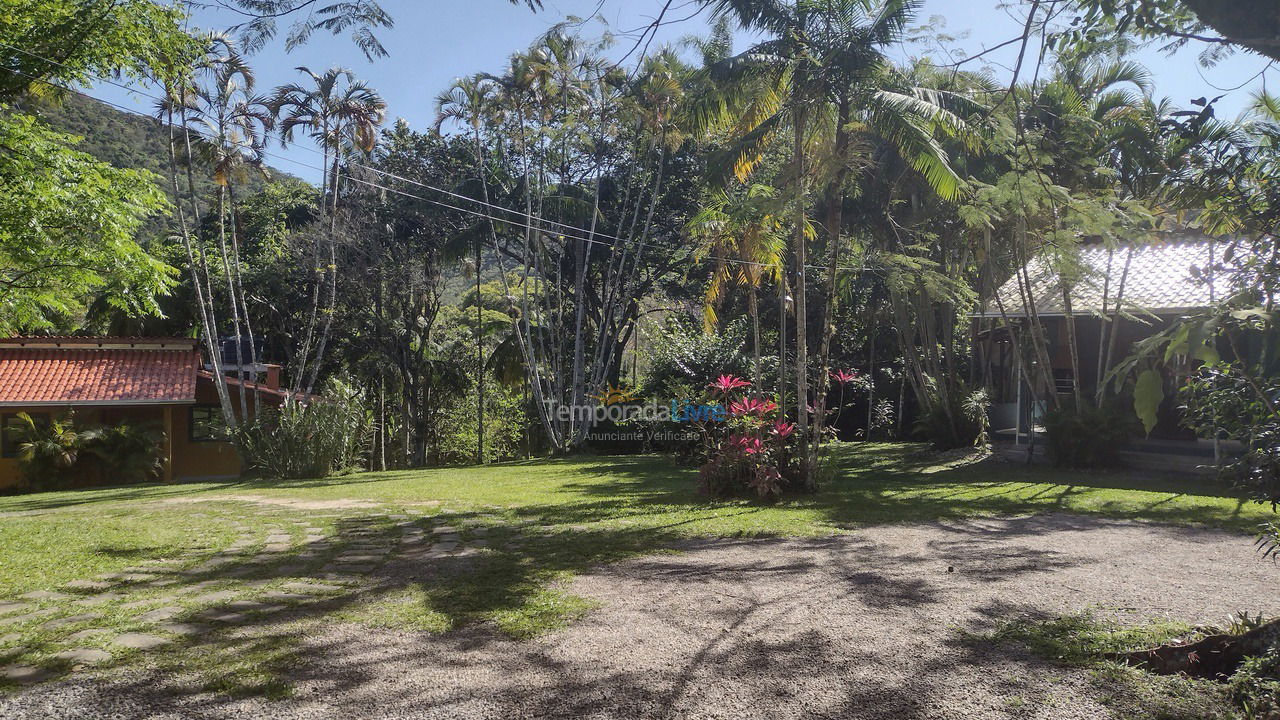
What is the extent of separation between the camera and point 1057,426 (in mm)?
14234

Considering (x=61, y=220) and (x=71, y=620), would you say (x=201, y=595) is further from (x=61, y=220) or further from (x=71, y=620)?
(x=61, y=220)

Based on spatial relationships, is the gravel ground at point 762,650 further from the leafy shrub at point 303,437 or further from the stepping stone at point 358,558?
the leafy shrub at point 303,437

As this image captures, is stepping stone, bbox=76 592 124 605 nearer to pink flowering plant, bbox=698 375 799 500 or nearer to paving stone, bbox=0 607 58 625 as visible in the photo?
paving stone, bbox=0 607 58 625

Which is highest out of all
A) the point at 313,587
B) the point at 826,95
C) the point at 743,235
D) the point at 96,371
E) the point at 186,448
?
the point at 826,95

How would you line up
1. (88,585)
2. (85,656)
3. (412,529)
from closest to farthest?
(85,656)
(88,585)
(412,529)

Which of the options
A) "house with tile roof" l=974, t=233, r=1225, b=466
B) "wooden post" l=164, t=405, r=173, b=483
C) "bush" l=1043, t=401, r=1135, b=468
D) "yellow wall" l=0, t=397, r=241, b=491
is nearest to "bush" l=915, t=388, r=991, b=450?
"house with tile roof" l=974, t=233, r=1225, b=466

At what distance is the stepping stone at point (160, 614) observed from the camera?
15.4 ft

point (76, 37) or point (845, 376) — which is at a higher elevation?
point (76, 37)

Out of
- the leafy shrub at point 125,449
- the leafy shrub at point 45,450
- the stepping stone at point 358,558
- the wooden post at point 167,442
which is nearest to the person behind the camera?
the stepping stone at point 358,558

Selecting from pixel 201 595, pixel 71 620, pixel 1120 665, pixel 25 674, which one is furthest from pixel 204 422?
pixel 1120 665

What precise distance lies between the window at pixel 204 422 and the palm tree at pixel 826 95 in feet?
49.2

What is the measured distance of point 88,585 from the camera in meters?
5.53

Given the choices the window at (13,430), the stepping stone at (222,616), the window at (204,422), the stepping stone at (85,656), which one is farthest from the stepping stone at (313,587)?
the window at (204,422)

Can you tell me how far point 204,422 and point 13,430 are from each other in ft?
13.3
